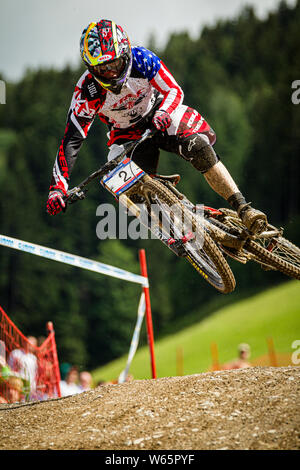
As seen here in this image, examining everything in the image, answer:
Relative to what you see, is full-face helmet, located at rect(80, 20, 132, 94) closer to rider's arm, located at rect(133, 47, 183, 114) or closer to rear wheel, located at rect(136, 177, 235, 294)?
rider's arm, located at rect(133, 47, 183, 114)

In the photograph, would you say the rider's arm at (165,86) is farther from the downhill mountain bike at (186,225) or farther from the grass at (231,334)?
the grass at (231,334)

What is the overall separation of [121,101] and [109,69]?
58cm

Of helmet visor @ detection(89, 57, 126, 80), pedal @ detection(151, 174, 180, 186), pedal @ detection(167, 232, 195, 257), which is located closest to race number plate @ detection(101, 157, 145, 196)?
pedal @ detection(151, 174, 180, 186)

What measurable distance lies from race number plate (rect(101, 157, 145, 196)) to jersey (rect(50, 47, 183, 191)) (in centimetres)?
55

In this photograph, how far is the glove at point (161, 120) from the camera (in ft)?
18.1

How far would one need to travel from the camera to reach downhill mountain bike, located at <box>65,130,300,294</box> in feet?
18.8

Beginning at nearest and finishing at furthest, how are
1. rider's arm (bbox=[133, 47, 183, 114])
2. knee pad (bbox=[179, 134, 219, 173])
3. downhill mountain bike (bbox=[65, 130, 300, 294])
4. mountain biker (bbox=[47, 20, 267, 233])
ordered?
mountain biker (bbox=[47, 20, 267, 233]) < downhill mountain bike (bbox=[65, 130, 300, 294]) < rider's arm (bbox=[133, 47, 183, 114]) < knee pad (bbox=[179, 134, 219, 173])

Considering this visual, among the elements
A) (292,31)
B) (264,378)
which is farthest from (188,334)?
(264,378)

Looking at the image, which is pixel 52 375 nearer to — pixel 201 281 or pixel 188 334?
pixel 188 334

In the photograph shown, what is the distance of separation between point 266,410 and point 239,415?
0.23m

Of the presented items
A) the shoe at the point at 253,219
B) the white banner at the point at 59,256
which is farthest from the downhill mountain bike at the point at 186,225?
the white banner at the point at 59,256

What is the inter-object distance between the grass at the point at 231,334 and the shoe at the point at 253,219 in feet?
77.8

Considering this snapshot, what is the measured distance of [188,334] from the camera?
40.5m

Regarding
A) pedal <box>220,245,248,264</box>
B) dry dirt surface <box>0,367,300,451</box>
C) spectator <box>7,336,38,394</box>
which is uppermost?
pedal <box>220,245,248,264</box>
